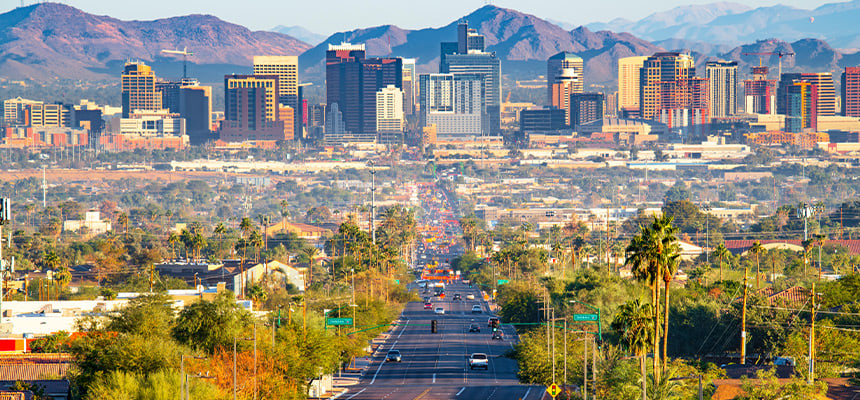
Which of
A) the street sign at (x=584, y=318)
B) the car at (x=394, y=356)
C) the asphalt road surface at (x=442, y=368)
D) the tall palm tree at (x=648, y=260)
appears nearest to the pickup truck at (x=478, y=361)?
the asphalt road surface at (x=442, y=368)

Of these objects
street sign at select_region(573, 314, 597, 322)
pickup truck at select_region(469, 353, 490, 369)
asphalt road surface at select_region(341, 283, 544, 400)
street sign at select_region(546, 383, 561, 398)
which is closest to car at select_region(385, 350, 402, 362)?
asphalt road surface at select_region(341, 283, 544, 400)

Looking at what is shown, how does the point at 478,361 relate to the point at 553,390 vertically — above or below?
below

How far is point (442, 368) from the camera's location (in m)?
110

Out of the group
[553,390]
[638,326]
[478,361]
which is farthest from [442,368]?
[638,326]

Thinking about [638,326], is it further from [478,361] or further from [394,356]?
[394,356]

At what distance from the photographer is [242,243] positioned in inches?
7116

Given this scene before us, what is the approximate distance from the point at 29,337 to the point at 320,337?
29.9 meters

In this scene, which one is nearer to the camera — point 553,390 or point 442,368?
point 553,390

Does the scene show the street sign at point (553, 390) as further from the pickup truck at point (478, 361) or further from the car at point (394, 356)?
the car at point (394, 356)

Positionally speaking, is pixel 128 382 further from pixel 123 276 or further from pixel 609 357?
pixel 123 276

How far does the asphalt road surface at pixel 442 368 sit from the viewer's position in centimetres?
9338

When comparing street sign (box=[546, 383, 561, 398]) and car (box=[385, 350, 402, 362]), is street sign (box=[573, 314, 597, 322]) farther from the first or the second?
car (box=[385, 350, 402, 362])

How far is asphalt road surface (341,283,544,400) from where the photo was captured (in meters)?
93.4

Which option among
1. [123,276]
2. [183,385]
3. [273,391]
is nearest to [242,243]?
[123,276]
